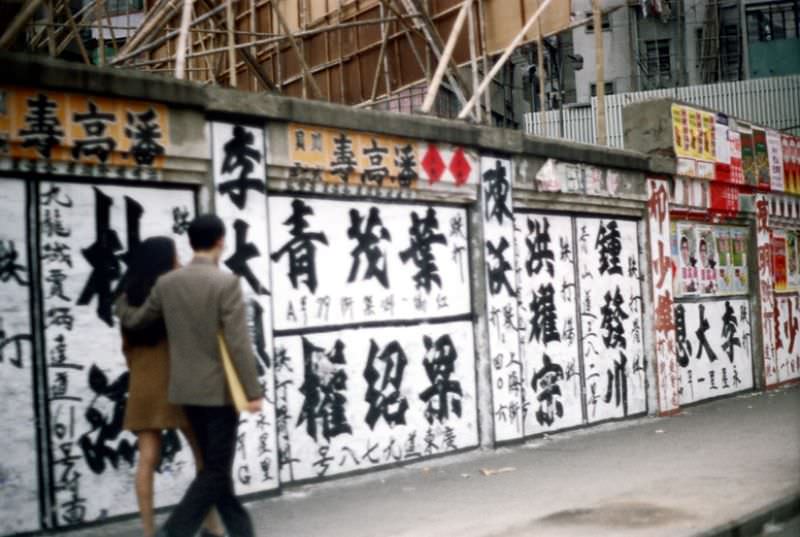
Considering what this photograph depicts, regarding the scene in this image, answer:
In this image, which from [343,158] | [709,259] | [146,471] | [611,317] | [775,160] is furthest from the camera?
[775,160]

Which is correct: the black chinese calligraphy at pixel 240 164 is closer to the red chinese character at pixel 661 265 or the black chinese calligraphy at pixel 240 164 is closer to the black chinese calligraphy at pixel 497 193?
the black chinese calligraphy at pixel 497 193

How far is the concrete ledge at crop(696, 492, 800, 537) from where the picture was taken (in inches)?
249

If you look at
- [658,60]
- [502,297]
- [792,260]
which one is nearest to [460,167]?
[502,297]

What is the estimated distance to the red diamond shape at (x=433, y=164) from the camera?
9.78m

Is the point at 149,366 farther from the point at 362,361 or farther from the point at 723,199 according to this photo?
the point at 723,199

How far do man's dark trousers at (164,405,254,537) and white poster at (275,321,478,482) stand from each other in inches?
99.1

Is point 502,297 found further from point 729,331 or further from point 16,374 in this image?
point 729,331

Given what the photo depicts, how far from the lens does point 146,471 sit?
586cm

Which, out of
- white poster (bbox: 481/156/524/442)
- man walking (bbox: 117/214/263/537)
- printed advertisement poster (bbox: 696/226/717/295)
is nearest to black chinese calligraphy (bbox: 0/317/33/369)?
man walking (bbox: 117/214/263/537)

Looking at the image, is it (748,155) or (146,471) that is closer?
(146,471)

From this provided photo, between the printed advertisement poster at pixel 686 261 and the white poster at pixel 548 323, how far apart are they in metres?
2.82

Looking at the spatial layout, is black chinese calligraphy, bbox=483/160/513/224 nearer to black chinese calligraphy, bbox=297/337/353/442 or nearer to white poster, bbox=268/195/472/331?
white poster, bbox=268/195/472/331

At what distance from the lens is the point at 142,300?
19.0 feet

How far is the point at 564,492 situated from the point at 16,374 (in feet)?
13.2
